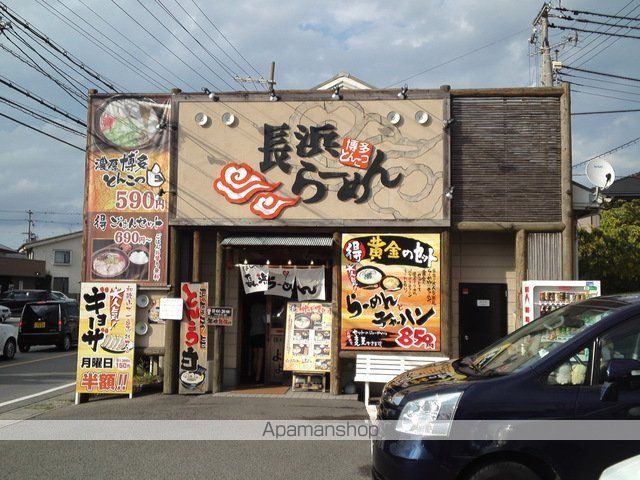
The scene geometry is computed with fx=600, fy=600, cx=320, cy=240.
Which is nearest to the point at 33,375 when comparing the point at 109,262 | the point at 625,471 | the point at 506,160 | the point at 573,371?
the point at 109,262

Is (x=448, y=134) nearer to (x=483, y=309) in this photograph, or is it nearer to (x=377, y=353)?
(x=483, y=309)

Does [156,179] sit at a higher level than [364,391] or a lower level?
higher

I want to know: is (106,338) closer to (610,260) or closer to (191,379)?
(191,379)

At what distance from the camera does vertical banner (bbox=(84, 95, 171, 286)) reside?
35.8 ft

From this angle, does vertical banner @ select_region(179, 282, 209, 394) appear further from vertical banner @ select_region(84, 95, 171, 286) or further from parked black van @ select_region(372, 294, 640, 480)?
parked black van @ select_region(372, 294, 640, 480)

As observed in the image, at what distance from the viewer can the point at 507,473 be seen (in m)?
4.29

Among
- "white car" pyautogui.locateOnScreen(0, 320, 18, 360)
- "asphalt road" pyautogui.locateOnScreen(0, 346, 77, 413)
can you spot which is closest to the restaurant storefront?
"asphalt road" pyautogui.locateOnScreen(0, 346, 77, 413)

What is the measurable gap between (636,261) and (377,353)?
1154 centimetres

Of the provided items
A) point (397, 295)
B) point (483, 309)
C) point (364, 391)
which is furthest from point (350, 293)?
point (483, 309)

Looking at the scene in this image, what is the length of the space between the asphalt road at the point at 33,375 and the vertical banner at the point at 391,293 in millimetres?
6098

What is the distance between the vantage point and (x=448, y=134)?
10.5 meters

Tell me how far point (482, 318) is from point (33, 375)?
10901mm

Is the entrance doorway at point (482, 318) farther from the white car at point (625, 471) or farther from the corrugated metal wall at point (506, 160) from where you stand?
the white car at point (625, 471)

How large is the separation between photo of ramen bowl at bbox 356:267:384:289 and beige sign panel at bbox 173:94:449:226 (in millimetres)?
838
